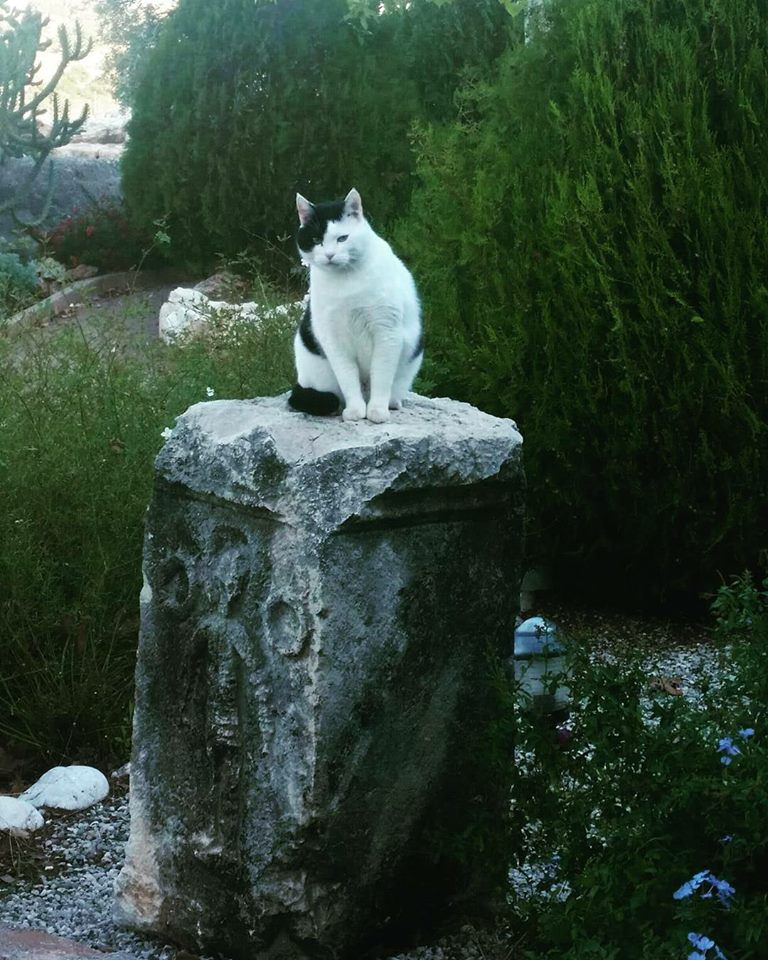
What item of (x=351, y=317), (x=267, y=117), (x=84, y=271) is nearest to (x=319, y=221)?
(x=351, y=317)

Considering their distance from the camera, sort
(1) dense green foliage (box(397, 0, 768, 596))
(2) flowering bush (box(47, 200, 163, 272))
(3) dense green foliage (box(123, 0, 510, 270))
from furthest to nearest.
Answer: (2) flowering bush (box(47, 200, 163, 272))
(3) dense green foliage (box(123, 0, 510, 270))
(1) dense green foliage (box(397, 0, 768, 596))

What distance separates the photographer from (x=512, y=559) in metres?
2.97

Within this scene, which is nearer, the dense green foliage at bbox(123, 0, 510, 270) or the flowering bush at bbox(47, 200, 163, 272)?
the dense green foliage at bbox(123, 0, 510, 270)

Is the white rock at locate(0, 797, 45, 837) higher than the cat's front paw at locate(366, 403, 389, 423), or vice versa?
the cat's front paw at locate(366, 403, 389, 423)

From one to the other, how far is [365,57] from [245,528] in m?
9.85

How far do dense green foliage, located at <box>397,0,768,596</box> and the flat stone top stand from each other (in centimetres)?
178

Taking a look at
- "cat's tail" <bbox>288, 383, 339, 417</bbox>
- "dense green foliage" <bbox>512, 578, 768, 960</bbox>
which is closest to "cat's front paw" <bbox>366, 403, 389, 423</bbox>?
"cat's tail" <bbox>288, 383, 339, 417</bbox>

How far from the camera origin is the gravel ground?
294 cm

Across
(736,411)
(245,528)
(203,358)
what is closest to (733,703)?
(245,528)

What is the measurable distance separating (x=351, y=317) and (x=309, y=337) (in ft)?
0.63

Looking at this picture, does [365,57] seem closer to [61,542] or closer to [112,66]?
[61,542]

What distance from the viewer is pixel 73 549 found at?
4.44 m

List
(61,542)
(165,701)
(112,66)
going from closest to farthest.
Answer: (165,701) < (61,542) < (112,66)

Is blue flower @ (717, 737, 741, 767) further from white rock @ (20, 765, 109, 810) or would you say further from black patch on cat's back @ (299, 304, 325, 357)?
white rock @ (20, 765, 109, 810)
